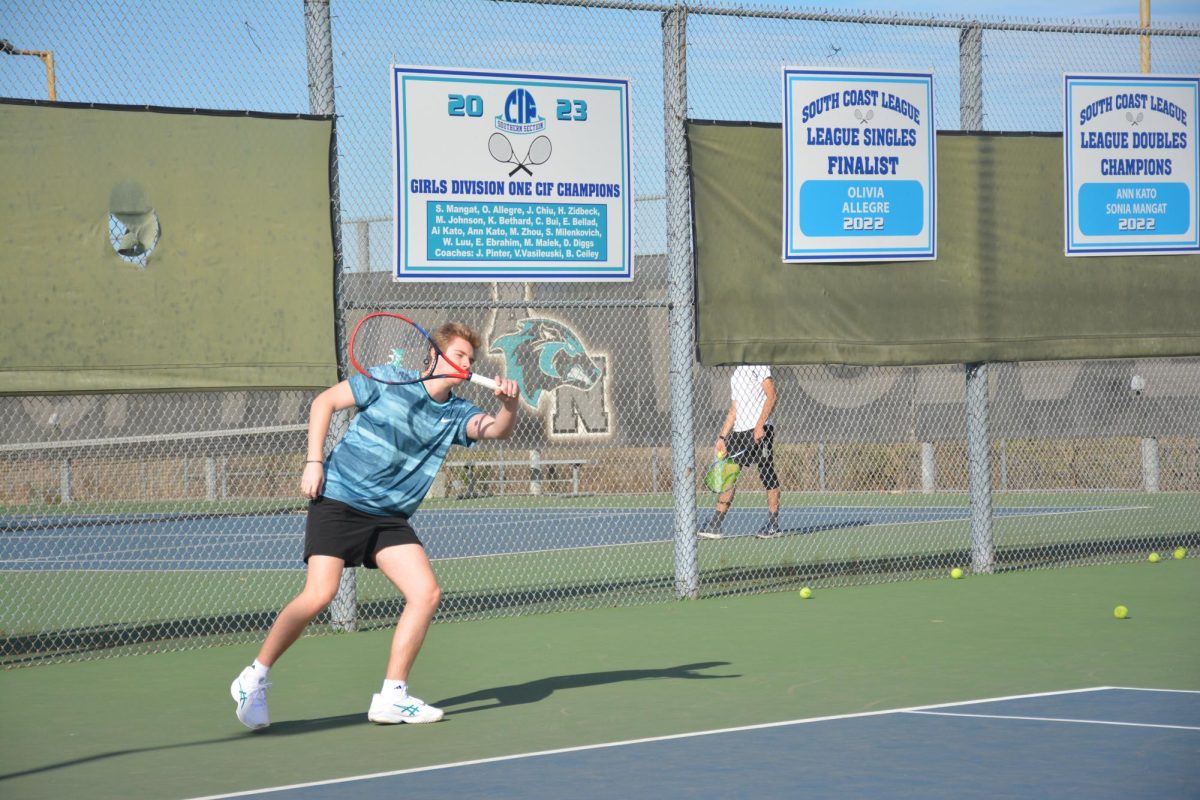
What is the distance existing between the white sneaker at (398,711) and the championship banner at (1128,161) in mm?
6862

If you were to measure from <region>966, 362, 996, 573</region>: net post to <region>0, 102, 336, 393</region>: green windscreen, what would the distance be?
463 centimetres

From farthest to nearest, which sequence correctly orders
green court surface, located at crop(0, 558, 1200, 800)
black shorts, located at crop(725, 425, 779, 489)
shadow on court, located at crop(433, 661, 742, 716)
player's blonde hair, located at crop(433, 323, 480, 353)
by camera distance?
black shorts, located at crop(725, 425, 779, 489), shadow on court, located at crop(433, 661, 742, 716), player's blonde hair, located at crop(433, 323, 480, 353), green court surface, located at crop(0, 558, 1200, 800)

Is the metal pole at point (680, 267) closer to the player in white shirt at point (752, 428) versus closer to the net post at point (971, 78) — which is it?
the net post at point (971, 78)

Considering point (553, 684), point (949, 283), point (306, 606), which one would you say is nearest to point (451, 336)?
point (306, 606)

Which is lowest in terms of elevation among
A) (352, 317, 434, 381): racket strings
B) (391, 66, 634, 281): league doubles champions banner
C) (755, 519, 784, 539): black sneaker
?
(755, 519, 784, 539): black sneaker

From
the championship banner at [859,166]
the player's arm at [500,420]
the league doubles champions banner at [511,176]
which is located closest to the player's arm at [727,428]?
the championship banner at [859,166]

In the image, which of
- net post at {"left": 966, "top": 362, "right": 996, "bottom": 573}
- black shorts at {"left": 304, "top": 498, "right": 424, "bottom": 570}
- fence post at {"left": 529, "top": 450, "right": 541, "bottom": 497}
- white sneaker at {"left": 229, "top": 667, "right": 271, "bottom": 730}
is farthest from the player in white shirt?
white sneaker at {"left": 229, "top": 667, "right": 271, "bottom": 730}

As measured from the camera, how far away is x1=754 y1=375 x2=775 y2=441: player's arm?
46.7ft

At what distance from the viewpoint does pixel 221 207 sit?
9.12 metres

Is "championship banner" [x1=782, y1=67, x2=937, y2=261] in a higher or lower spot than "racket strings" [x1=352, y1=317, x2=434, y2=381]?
higher

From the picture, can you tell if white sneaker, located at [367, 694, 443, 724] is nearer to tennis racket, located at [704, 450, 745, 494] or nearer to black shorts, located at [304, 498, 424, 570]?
black shorts, located at [304, 498, 424, 570]

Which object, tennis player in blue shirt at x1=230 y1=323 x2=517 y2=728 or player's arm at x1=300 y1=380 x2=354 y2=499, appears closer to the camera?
player's arm at x1=300 y1=380 x2=354 y2=499

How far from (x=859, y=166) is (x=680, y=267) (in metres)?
1.41

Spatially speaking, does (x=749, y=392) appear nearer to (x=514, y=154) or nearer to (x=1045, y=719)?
(x=514, y=154)
